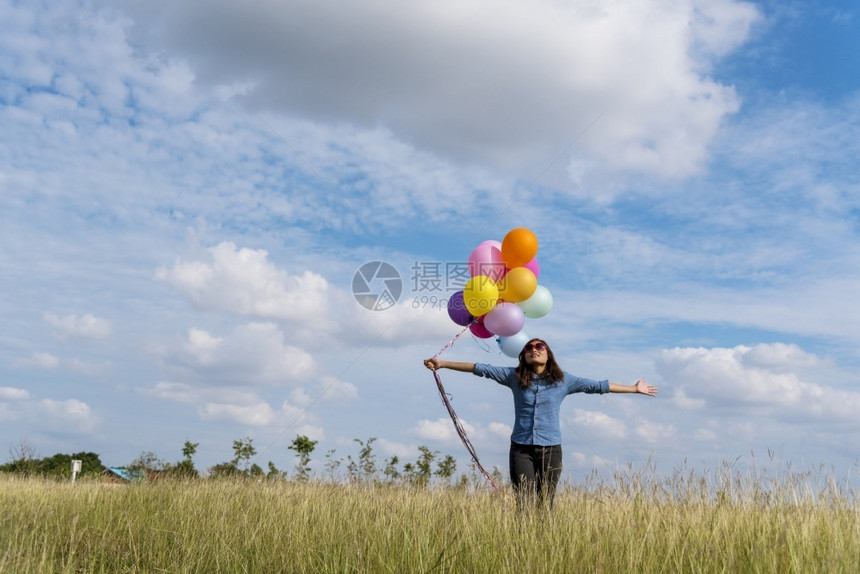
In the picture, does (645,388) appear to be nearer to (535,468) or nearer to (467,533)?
(535,468)

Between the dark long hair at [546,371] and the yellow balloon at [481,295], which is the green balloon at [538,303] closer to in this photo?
the yellow balloon at [481,295]

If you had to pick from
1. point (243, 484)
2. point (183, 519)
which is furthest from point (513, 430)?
point (243, 484)

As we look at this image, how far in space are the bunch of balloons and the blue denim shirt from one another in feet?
2.65

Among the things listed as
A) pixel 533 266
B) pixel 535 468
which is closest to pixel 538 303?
pixel 533 266

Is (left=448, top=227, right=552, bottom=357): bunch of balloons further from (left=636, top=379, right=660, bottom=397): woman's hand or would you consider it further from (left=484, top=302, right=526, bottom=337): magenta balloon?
(left=636, top=379, right=660, bottom=397): woman's hand

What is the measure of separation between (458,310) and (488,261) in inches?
24.6

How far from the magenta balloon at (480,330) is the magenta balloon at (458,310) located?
8 cm

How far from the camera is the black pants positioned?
5.64m

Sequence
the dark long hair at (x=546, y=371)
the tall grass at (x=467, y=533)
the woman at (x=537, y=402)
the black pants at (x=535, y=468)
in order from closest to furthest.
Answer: the tall grass at (x=467, y=533)
the black pants at (x=535, y=468)
the woman at (x=537, y=402)
the dark long hair at (x=546, y=371)

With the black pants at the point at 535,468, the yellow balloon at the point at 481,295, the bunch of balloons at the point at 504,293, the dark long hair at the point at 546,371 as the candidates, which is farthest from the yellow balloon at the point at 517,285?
the black pants at the point at 535,468

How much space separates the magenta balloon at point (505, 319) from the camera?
22.1 feet

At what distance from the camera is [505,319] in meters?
6.74

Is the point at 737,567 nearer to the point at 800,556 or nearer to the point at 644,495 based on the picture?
the point at 800,556

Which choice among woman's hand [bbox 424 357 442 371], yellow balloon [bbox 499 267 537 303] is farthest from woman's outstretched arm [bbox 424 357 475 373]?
yellow balloon [bbox 499 267 537 303]
